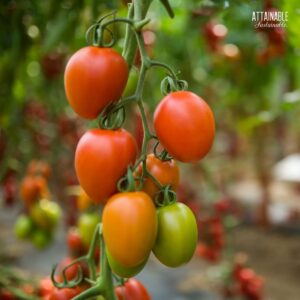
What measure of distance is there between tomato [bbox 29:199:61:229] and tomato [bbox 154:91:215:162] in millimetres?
932

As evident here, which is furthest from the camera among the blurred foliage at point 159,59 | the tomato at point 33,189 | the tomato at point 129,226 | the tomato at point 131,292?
the tomato at point 33,189

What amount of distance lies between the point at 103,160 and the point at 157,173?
0.23 feet

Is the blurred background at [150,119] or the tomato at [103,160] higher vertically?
the tomato at [103,160]

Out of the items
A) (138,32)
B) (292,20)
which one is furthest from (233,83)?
(138,32)

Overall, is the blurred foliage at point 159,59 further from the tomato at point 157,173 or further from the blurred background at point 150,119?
the tomato at point 157,173

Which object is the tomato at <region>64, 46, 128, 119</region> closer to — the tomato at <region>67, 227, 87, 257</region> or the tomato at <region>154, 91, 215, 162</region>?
the tomato at <region>154, 91, 215, 162</region>

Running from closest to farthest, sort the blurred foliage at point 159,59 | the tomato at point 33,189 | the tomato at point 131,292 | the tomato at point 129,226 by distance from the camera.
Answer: the tomato at point 129,226 < the tomato at point 131,292 < the blurred foliage at point 159,59 < the tomato at point 33,189

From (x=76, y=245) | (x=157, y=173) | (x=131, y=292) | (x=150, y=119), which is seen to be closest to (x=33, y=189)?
(x=76, y=245)

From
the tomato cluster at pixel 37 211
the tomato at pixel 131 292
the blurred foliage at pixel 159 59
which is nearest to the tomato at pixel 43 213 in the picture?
the tomato cluster at pixel 37 211

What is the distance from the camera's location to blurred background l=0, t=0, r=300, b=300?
1.08 metres

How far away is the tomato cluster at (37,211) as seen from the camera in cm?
137

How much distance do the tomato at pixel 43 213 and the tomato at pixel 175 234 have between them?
90cm

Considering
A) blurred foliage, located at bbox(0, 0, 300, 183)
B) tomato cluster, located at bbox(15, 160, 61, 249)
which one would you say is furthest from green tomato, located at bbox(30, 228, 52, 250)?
blurred foliage, located at bbox(0, 0, 300, 183)

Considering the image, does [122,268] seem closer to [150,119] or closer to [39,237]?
[39,237]
